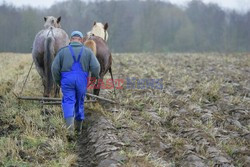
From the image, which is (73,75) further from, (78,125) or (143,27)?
(143,27)

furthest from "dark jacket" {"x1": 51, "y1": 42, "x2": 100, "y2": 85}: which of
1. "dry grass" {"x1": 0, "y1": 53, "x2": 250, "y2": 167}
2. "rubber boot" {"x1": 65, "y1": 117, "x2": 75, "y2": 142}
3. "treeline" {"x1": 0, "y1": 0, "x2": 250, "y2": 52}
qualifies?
"treeline" {"x1": 0, "y1": 0, "x2": 250, "y2": 52}

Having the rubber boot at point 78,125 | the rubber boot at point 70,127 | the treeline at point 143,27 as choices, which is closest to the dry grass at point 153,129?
the rubber boot at point 70,127

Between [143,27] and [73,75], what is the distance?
52.5m

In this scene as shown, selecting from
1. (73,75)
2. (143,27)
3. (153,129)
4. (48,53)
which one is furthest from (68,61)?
(143,27)

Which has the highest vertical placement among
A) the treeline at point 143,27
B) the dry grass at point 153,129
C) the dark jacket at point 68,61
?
the treeline at point 143,27

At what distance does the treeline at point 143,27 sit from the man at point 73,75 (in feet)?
145

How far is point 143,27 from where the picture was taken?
57.2m

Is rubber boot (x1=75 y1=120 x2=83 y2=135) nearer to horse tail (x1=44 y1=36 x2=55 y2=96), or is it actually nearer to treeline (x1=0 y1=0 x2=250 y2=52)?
horse tail (x1=44 y1=36 x2=55 y2=96)

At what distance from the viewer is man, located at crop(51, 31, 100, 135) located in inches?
219

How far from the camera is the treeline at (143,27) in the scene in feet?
166

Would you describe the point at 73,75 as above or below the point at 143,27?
below

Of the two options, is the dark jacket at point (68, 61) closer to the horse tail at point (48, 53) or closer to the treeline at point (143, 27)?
the horse tail at point (48, 53)

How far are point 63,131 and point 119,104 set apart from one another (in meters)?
2.25

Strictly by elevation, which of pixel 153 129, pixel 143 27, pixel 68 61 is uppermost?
pixel 143 27
